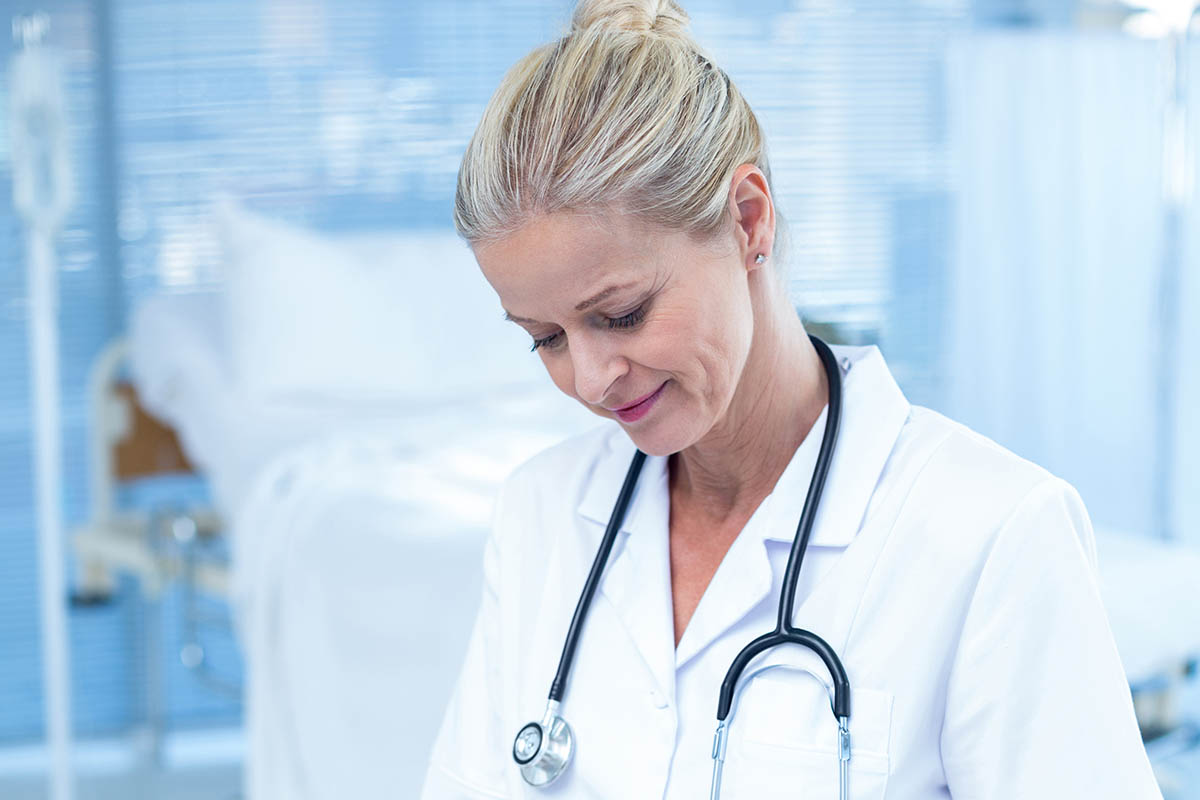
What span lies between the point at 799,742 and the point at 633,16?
1.91 ft

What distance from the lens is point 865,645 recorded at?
99cm

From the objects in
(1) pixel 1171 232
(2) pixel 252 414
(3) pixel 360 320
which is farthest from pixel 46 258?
(1) pixel 1171 232

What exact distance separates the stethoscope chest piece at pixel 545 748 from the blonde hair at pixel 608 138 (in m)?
0.41

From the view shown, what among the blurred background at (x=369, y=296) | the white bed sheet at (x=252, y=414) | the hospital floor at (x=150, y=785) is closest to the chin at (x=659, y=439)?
the blurred background at (x=369, y=296)

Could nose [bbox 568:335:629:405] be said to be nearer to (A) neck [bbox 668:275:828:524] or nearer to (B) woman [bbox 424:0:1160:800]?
(B) woman [bbox 424:0:1160:800]

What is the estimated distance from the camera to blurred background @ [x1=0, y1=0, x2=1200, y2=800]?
225 centimetres

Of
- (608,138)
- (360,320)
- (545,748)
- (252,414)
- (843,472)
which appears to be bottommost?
(252,414)

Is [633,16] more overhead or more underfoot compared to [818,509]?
more overhead

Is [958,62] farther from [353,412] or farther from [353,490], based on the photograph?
[353,490]

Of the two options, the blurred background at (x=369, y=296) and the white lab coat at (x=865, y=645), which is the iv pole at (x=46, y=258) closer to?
the blurred background at (x=369, y=296)

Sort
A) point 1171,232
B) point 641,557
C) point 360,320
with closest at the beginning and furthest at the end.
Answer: point 641,557 → point 360,320 → point 1171,232

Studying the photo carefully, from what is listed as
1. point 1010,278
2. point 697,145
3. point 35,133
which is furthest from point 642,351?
point 1010,278

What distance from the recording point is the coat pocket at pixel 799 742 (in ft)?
3.14

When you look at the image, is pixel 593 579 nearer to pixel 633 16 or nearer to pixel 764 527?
pixel 764 527
